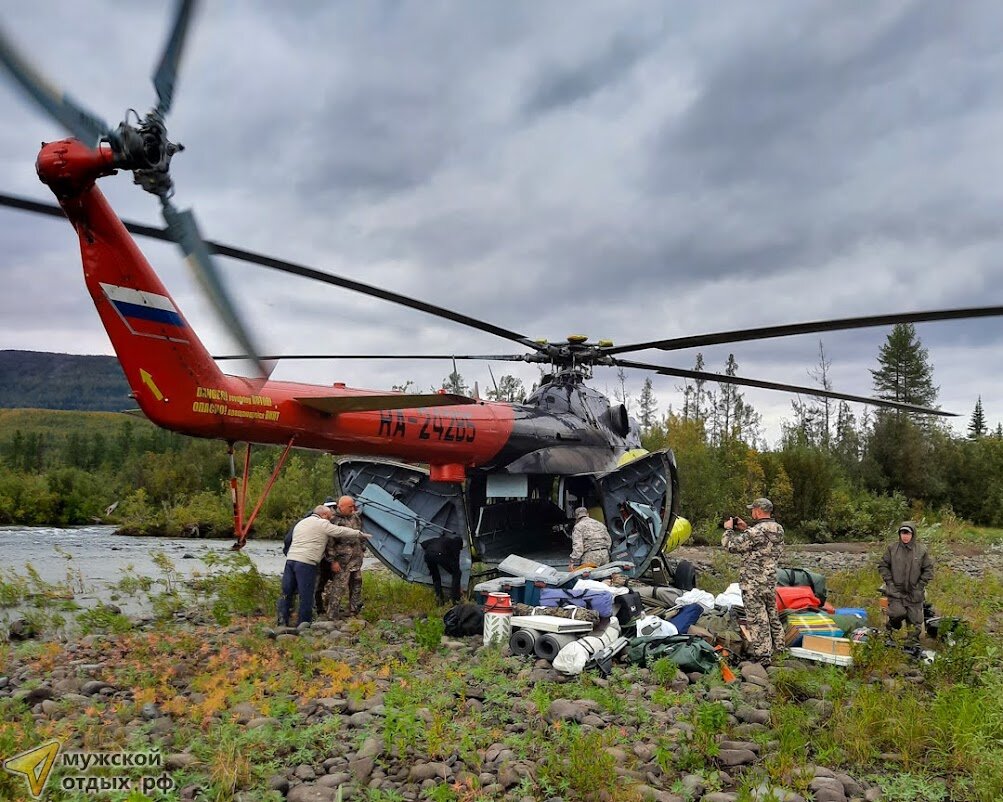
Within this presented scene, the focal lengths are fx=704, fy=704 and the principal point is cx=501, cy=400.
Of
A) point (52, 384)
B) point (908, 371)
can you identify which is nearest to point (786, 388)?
point (908, 371)

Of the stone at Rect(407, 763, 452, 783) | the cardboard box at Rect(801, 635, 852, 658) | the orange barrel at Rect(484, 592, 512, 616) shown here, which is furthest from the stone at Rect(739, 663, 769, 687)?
the stone at Rect(407, 763, 452, 783)

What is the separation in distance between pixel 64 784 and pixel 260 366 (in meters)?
2.79

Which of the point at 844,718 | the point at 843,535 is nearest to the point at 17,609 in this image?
the point at 844,718

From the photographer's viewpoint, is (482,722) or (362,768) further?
(482,722)

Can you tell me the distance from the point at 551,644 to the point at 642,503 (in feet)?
14.3

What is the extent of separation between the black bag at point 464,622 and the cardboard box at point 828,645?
3647mm

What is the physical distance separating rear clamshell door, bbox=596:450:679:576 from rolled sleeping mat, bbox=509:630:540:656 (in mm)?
3712

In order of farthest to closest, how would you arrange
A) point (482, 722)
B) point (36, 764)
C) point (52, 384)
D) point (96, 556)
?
point (52, 384)
point (96, 556)
point (482, 722)
point (36, 764)

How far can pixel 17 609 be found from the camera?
1059 cm

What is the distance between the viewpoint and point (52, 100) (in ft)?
14.7

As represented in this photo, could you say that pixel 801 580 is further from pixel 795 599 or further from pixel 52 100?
pixel 52 100

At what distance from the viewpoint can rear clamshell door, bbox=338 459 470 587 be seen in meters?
11.0

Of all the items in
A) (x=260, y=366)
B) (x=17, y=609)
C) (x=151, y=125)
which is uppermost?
(x=151, y=125)

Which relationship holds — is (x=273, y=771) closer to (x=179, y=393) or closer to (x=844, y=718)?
(x=179, y=393)
